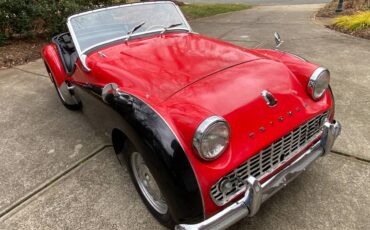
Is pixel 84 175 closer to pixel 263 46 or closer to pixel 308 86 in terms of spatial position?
pixel 308 86

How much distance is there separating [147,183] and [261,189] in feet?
3.01

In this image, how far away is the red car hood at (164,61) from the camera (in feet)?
7.62

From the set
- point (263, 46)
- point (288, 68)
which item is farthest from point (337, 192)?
point (263, 46)

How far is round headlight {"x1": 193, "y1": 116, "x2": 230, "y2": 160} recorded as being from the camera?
1788mm

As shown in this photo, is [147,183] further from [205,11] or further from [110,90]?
[205,11]

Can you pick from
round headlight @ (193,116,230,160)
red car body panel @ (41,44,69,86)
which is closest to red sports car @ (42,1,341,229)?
round headlight @ (193,116,230,160)

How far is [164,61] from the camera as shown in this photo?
8.69ft

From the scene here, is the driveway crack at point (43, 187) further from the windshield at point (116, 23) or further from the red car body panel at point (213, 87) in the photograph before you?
the windshield at point (116, 23)

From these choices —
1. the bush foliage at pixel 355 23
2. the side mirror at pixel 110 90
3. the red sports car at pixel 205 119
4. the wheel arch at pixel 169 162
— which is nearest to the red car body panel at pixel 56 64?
the red sports car at pixel 205 119

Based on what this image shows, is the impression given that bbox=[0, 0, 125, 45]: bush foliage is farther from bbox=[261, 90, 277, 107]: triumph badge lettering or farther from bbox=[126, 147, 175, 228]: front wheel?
bbox=[261, 90, 277, 107]: triumph badge lettering

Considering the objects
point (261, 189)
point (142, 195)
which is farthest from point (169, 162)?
point (142, 195)

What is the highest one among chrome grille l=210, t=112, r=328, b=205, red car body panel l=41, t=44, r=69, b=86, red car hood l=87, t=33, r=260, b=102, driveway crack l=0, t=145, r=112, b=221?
red car hood l=87, t=33, r=260, b=102

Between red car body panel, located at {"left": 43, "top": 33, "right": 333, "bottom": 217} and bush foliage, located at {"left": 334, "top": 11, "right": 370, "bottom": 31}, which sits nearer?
red car body panel, located at {"left": 43, "top": 33, "right": 333, "bottom": 217}

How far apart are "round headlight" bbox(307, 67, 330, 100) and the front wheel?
130 cm
